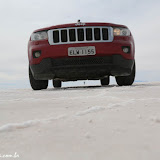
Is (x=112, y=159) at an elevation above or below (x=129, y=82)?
above

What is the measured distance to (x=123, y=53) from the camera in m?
3.53

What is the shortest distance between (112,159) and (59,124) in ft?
1.30

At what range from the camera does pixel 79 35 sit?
3537 millimetres

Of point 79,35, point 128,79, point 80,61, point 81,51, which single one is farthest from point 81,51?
point 128,79

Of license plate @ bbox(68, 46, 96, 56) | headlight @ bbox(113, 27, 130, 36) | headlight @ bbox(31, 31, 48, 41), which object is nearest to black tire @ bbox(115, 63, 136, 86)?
headlight @ bbox(113, 27, 130, 36)

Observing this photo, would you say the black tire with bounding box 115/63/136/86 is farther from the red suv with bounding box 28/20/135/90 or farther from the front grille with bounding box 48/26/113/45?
the front grille with bounding box 48/26/113/45

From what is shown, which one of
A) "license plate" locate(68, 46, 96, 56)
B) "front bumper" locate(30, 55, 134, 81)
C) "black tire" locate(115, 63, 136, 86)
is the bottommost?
"black tire" locate(115, 63, 136, 86)

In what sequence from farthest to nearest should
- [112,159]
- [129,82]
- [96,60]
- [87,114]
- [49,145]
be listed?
1. [129,82]
2. [96,60]
3. [87,114]
4. [49,145]
5. [112,159]

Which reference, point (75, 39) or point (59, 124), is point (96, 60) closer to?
point (75, 39)

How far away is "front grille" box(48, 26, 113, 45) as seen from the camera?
3.52m

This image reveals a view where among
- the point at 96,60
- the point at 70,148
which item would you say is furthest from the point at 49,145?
the point at 96,60

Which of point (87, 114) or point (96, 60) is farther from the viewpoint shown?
point (96, 60)

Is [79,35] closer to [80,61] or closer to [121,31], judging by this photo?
[80,61]

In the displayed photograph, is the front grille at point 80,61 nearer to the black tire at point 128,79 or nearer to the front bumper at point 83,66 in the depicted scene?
the front bumper at point 83,66
